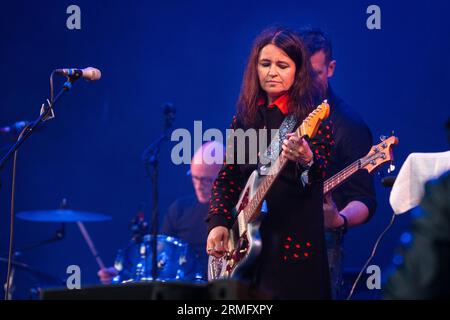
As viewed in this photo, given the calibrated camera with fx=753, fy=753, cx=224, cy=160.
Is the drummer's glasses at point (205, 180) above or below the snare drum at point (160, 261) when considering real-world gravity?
above

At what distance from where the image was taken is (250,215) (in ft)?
9.73

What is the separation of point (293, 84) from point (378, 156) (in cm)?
104

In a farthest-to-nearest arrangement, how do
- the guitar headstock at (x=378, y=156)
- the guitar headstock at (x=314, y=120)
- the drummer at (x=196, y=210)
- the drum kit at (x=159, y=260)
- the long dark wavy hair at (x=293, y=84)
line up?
the drummer at (x=196, y=210), the drum kit at (x=159, y=260), the guitar headstock at (x=378, y=156), the long dark wavy hair at (x=293, y=84), the guitar headstock at (x=314, y=120)

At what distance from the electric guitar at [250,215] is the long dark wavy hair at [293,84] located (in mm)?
199

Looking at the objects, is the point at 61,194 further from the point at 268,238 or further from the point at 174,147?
the point at 268,238

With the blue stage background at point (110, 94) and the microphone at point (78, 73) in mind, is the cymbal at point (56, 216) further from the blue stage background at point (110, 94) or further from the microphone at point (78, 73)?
the microphone at point (78, 73)

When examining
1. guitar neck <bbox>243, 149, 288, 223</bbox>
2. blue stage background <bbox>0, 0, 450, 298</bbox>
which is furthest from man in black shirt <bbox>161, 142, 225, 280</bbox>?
guitar neck <bbox>243, 149, 288, 223</bbox>

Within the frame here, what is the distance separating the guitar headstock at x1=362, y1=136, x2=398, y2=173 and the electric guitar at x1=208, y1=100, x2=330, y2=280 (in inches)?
39.9

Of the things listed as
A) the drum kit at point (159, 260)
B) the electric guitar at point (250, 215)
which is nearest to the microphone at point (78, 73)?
the electric guitar at point (250, 215)

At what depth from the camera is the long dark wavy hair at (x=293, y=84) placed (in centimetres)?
309

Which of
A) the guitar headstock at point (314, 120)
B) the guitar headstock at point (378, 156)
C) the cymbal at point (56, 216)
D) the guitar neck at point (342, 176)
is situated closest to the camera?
the guitar headstock at point (314, 120)

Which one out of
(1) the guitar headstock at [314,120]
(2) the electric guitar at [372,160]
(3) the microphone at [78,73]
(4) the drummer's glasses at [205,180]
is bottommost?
(1) the guitar headstock at [314,120]

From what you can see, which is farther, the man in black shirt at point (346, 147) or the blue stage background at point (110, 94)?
the blue stage background at point (110, 94)

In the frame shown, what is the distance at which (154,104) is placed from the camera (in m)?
6.32
